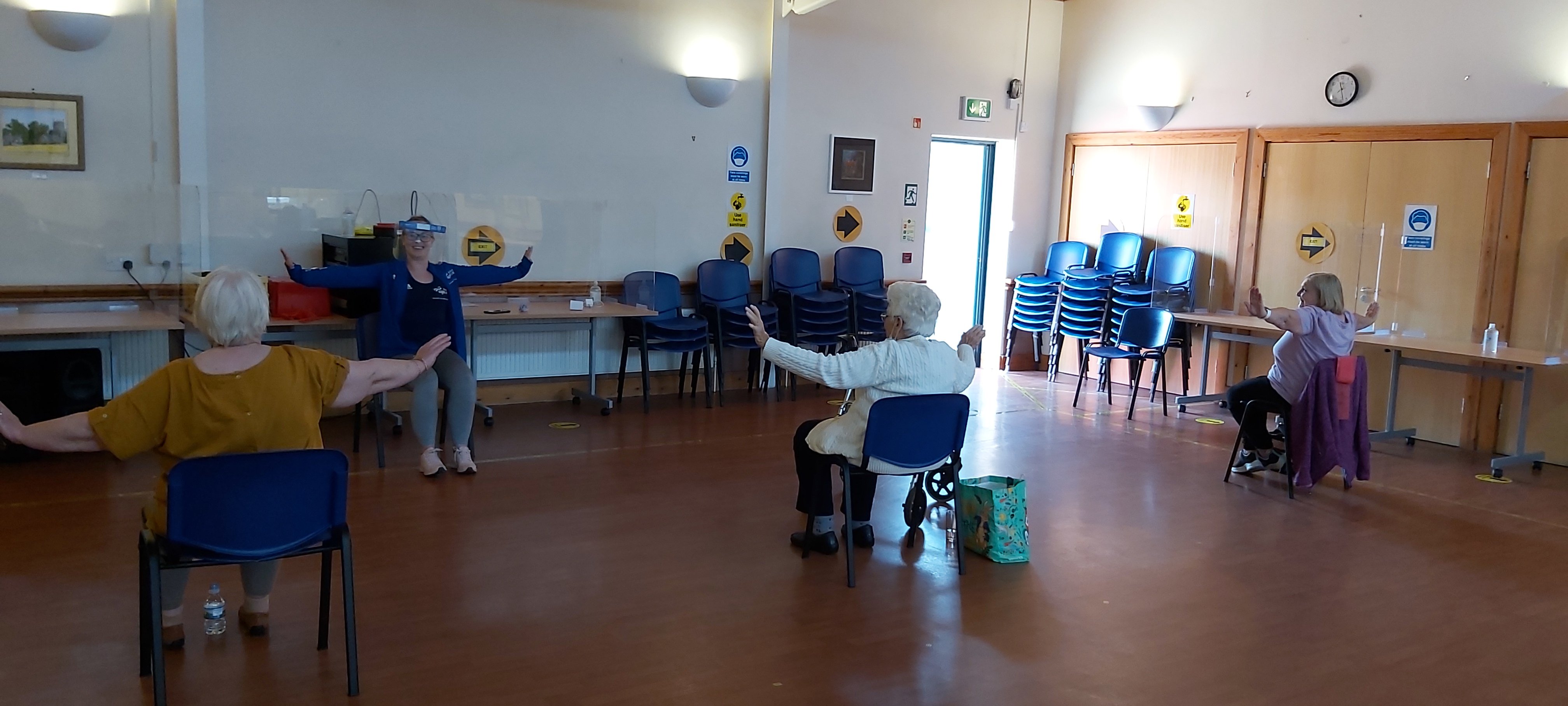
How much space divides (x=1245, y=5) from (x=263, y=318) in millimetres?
7338

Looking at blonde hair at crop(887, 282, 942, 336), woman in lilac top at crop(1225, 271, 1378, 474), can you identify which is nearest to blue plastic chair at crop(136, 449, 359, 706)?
blonde hair at crop(887, 282, 942, 336)

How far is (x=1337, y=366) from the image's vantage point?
17.9 feet

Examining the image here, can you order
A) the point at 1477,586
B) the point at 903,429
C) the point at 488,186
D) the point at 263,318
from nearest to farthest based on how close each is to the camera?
1. the point at 263,318
2. the point at 903,429
3. the point at 1477,586
4. the point at 488,186

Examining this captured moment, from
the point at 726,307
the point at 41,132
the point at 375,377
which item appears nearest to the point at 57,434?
the point at 375,377

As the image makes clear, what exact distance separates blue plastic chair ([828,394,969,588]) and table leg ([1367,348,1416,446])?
4.15 metres

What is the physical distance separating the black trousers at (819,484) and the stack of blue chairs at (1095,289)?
4239 mm

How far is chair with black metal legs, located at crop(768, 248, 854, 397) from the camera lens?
25.9 feet

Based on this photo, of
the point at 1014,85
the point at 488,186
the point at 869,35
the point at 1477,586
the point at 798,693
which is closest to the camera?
the point at 798,693

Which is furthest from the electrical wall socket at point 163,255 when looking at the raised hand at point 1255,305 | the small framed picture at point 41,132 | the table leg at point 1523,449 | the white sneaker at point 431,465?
Answer: the table leg at point 1523,449

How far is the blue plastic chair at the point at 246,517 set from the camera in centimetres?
262

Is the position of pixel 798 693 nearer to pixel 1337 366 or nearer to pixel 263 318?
pixel 263 318

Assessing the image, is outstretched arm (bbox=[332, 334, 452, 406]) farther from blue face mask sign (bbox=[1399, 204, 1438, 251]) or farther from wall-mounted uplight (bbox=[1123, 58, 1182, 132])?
wall-mounted uplight (bbox=[1123, 58, 1182, 132])

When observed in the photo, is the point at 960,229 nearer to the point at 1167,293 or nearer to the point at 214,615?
the point at 1167,293

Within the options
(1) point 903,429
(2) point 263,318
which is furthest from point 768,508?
(2) point 263,318
